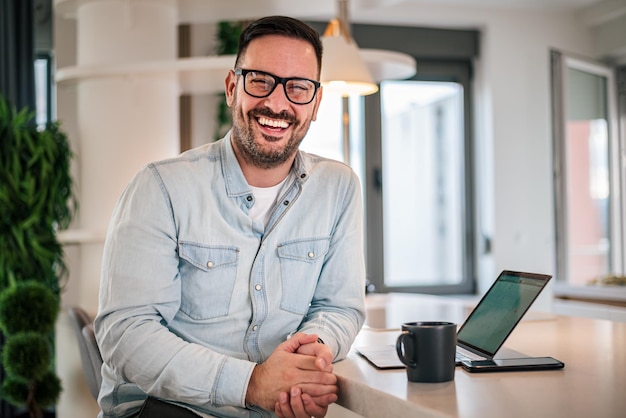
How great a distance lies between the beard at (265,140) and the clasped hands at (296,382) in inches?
16.9

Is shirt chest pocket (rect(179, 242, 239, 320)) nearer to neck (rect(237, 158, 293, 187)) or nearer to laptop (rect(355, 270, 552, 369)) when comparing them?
neck (rect(237, 158, 293, 187))

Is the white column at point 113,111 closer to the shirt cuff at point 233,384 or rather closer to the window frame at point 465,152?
the shirt cuff at point 233,384

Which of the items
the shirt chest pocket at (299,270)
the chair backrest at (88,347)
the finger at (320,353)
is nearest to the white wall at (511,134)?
the chair backrest at (88,347)

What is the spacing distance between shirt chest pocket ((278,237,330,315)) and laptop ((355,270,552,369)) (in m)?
0.17

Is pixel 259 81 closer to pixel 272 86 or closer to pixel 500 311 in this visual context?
pixel 272 86

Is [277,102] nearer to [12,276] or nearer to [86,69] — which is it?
[86,69]

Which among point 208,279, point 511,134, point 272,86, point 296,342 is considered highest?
point 511,134

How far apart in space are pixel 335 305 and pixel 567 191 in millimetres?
3966

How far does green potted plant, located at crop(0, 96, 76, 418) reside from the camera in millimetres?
3178

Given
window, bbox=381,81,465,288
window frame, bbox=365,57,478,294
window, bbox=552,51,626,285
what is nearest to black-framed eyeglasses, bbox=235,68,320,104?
window frame, bbox=365,57,478,294

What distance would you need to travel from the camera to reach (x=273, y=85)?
62.1 inches

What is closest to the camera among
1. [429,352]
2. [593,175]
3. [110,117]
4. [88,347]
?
[429,352]

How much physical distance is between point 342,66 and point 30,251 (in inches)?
75.0

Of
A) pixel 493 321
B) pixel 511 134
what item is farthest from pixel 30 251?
pixel 511 134
